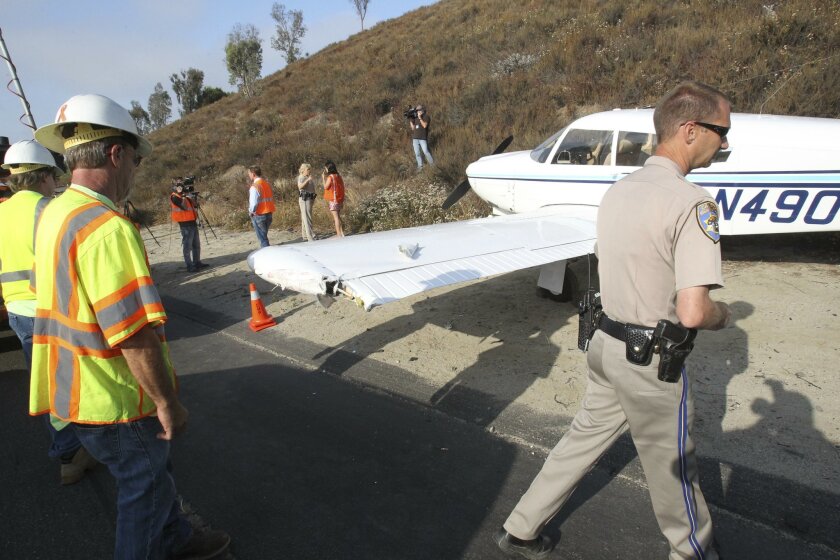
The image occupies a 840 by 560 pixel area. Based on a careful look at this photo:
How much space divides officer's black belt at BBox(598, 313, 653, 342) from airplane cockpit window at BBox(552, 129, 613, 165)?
4434 mm

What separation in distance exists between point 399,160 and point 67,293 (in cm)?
1294

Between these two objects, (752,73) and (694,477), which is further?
(752,73)

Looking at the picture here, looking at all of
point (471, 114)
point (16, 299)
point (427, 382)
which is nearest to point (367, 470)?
point (427, 382)

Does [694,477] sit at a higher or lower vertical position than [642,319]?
lower

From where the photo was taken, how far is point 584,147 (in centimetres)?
610

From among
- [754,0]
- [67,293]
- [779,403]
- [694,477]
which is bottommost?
[779,403]

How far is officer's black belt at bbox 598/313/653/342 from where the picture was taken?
1.84 m

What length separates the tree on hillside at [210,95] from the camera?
50438 millimetres

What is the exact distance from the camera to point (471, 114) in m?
14.5

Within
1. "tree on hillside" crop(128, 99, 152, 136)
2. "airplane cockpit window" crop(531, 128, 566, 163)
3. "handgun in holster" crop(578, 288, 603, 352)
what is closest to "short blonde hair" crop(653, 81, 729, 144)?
"handgun in holster" crop(578, 288, 603, 352)

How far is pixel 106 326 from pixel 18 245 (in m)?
2.18

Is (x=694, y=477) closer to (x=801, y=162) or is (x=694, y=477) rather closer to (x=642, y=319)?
(x=642, y=319)

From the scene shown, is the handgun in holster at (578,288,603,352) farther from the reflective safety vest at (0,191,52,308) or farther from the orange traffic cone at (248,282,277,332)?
the orange traffic cone at (248,282,277,332)

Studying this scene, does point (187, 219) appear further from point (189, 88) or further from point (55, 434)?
point (189, 88)
